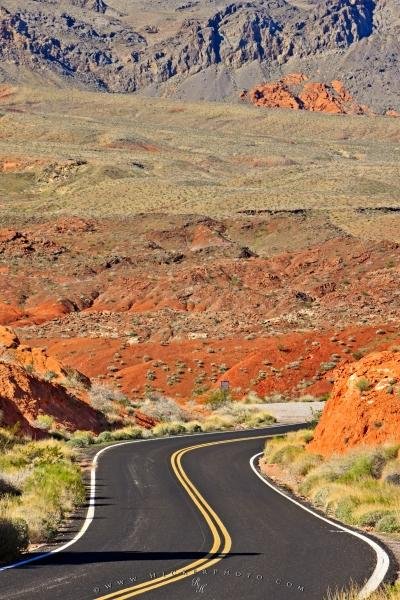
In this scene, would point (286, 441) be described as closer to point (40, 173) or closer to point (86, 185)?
point (86, 185)

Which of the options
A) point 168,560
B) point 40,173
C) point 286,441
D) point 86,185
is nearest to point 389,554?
point 168,560

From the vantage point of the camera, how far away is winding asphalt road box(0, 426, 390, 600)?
10.5m

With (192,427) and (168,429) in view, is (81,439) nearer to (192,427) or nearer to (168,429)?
(168,429)

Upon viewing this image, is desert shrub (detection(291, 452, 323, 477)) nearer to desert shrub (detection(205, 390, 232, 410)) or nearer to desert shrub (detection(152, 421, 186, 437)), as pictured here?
desert shrub (detection(152, 421, 186, 437))

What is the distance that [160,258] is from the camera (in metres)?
86.4

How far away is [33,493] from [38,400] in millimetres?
17805

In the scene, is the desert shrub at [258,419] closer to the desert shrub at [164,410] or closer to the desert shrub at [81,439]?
the desert shrub at [164,410]

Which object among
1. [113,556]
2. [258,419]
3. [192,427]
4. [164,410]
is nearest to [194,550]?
[113,556]

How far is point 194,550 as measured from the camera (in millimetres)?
13297

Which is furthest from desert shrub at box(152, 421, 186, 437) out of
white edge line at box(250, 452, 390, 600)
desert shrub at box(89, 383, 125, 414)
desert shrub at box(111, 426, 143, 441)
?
white edge line at box(250, 452, 390, 600)

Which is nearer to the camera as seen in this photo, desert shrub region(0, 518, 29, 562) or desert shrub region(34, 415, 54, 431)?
desert shrub region(0, 518, 29, 562)

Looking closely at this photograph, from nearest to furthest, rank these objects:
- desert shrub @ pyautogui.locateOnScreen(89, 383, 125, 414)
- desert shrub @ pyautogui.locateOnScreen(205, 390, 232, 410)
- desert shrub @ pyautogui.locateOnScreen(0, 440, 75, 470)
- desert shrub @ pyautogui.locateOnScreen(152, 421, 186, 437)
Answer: desert shrub @ pyautogui.locateOnScreen(0, 440, 75, 470) → desert shrub @ pyautogui.locateOnScreen(152, 421, 186, 437) → desert shrub @ pyautogui.locateOnScreen(89, 383, 125, 414) → desert shrub @ pyautogui.locateOnScreen(205, 390, 232, 410)

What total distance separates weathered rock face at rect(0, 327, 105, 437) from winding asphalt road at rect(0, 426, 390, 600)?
990cm

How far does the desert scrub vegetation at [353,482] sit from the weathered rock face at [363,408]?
2.41 feet
